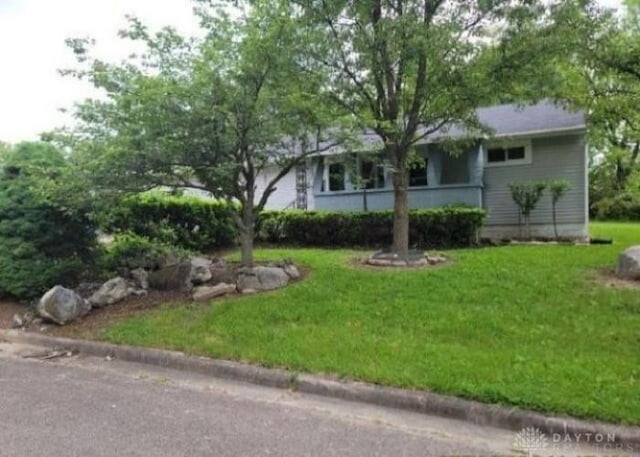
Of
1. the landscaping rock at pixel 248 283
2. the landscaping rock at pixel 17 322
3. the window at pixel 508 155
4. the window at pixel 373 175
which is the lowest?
the landscaping rock at pixel 17 322

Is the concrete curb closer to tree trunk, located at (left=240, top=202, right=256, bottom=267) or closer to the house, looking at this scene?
tree trunk, located at (left=240, top=202, right=256, bottom=267)

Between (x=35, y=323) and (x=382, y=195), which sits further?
(x=382, y=195)

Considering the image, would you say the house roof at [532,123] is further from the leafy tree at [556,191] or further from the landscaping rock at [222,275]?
the landscaping rock at [222,275]

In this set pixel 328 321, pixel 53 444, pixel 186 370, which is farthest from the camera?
pixel 328 321

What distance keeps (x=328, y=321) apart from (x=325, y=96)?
156 inches

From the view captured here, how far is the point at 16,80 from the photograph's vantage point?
520 inches

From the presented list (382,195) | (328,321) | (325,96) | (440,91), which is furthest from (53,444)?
(382,195)

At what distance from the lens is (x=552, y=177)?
1311 centimetres

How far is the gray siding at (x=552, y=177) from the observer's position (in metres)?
12.8

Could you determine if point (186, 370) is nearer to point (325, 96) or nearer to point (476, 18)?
point (325, 96)

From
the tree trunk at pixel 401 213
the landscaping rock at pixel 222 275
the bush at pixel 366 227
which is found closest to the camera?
the landscaping rock at pixel 222 275

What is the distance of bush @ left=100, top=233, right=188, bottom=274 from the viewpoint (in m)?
8.40

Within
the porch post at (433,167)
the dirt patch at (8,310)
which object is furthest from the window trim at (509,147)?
the dirt patch at (8,310)

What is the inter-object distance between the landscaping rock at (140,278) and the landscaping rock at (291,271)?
2.22 m
